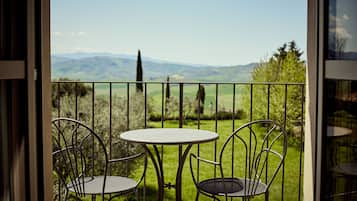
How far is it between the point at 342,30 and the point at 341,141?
544mm

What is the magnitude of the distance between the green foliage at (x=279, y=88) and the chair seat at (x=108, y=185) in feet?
10.3

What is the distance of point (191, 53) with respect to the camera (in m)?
8.95

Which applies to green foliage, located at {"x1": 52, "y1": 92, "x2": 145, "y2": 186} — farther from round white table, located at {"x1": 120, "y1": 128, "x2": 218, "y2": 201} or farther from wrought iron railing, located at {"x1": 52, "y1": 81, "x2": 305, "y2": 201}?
round white table, located at {"x1": 120, "y1": 128, "x2": 218, "y2": 201}

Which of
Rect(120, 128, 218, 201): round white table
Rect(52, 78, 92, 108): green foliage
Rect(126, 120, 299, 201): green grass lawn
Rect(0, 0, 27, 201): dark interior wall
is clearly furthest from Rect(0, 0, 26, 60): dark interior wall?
Rect(126, 120, 299, 201): green grass lawn

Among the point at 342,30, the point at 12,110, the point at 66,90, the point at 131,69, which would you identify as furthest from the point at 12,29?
the point at 131,69

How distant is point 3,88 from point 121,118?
3362 millimetres

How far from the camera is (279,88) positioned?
19.2 ft

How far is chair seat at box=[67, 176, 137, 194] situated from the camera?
111 inches

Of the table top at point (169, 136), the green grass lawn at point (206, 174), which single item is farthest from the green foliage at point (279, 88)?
the table top at point (169, 136)

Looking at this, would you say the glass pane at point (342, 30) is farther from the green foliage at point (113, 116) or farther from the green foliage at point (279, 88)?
the green foliage at point (279, 88)

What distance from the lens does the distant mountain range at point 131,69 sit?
25.2ft

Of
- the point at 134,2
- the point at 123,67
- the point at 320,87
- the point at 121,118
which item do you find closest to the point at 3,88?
the point at 320,87

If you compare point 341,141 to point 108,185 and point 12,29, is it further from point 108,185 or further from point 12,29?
point 12,29

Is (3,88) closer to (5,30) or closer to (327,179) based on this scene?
(5,30)
